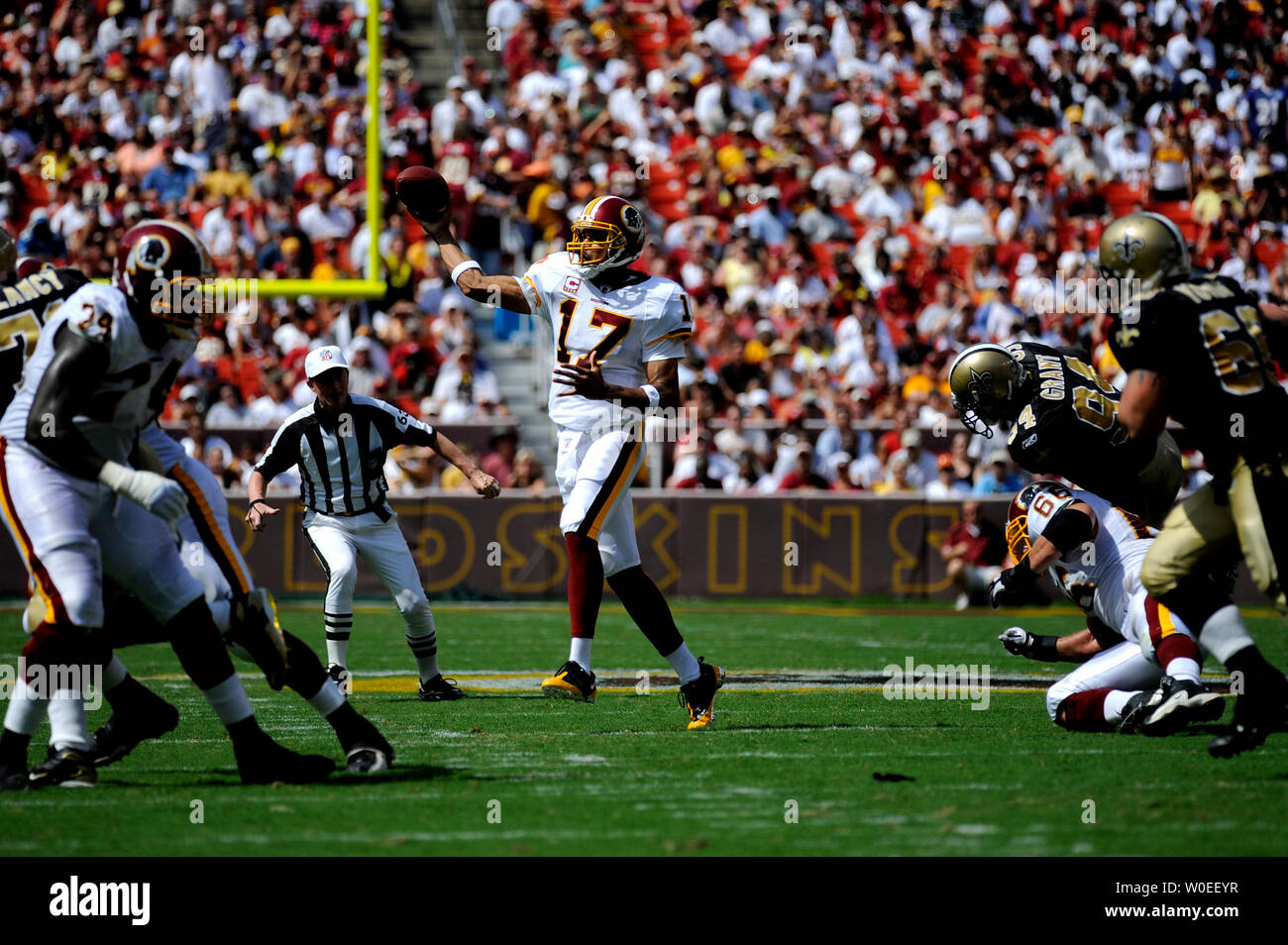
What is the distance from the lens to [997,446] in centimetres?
1383

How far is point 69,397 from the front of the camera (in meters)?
4.51

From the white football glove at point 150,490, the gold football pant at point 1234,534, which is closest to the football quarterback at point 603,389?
the gold football pant at point 1234,534

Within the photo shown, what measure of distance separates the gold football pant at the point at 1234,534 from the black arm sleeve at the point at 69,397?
3.28m

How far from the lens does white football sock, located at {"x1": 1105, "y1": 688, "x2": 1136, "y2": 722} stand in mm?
5766

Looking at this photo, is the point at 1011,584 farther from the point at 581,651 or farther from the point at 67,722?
the point at 67,722

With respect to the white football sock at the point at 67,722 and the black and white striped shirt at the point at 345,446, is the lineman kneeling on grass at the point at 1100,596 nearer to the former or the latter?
the black and white striped shirt at the point at 345,446

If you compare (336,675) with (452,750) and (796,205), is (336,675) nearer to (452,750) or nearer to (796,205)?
(452,750)

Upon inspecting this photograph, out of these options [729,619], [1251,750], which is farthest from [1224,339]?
[729,619]

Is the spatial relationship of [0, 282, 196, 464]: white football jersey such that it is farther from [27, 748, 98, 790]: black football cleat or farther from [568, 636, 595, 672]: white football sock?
[568, 636, 595, 672]: white football sock

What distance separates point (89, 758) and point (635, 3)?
53.9 ft

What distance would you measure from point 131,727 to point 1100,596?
3590 millimetres

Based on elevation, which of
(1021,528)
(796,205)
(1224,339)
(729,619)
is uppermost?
(796,205)

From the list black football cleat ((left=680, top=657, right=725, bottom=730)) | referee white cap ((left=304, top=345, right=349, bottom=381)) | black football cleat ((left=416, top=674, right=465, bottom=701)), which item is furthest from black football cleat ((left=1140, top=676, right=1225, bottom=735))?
referee white cap ((left=304, top=345, right=349, bottom=381))

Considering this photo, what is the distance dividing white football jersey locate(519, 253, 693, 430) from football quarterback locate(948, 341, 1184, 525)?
118cm
